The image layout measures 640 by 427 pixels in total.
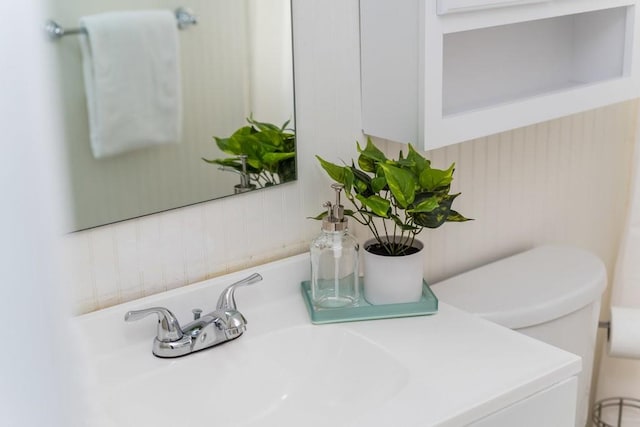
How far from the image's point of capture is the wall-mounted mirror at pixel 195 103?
3.35 feet

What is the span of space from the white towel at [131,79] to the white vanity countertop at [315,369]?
9.8 inches

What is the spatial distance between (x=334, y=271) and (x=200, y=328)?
0.24 meters

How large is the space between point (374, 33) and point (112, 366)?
0.66 m

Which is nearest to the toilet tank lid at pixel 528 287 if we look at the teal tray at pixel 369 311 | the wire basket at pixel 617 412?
the teal tray at pixel 369 311

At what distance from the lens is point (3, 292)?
5.8 inches

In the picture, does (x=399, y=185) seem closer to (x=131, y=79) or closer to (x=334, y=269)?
(x=334, y=269)

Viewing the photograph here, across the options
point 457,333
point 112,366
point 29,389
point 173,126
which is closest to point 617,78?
point 457,333

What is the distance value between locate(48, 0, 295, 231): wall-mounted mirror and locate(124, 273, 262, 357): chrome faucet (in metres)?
0.15

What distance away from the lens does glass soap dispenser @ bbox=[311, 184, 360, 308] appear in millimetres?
1237

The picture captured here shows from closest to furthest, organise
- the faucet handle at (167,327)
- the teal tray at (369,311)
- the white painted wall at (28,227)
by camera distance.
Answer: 1. the white painted wall at (28,227)
2. the faucet handle at (167,327)
3. the teal tray at (369,311)

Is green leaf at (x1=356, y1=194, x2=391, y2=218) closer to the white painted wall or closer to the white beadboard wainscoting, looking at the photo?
the white beadboard wainscoting

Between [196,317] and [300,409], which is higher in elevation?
[196,317]

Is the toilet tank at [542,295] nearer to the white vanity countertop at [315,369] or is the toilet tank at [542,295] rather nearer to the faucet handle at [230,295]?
the white vanity countertop at [315,369]

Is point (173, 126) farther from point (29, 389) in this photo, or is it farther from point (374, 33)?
point (29, 389)
